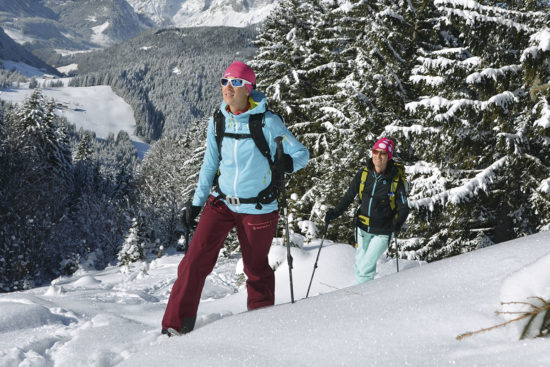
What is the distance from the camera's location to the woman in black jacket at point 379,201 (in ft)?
17.3

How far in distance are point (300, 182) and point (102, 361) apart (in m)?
13.5

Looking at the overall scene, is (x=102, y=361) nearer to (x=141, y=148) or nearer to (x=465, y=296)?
(x=465, y=296)

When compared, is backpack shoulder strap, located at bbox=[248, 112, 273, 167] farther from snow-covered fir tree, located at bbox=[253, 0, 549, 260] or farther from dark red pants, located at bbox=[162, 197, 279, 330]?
snow-covered fir tree, located at bbox=[253, 0, 549, 260]

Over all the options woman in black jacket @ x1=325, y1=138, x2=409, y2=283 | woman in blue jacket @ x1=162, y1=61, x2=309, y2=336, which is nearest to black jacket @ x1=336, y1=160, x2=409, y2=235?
woman in black jacket @ x1=325, y1=138, x2=409, y2=283

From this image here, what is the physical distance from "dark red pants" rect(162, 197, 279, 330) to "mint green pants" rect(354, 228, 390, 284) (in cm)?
208

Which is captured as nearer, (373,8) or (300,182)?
(373,8)

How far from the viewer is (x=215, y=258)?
3746 mm

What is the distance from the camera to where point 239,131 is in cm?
363

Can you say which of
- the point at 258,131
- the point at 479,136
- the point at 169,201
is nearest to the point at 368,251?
the point at 258,131

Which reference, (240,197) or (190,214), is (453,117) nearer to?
(240,197)

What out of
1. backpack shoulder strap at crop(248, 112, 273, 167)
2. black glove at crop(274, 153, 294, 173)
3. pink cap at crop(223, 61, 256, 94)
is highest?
pink cap at crop(223, 61, 256, 94)

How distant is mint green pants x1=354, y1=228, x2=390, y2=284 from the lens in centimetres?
544

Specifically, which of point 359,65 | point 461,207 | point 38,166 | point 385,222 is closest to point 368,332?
point 385,222

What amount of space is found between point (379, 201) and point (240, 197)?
245 centimetres
